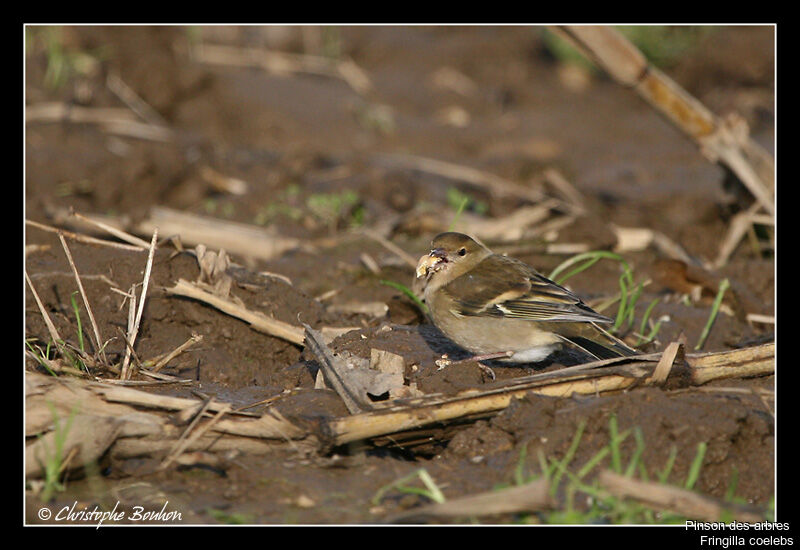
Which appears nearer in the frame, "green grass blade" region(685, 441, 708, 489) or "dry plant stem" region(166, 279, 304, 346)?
"green grass blade" region(685, 441, 708, 489)

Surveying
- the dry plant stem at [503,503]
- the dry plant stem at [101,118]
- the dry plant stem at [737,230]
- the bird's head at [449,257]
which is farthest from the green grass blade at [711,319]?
the dry plant stem at [101,118]

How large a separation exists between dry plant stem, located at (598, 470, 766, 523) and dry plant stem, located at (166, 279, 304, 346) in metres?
2.75

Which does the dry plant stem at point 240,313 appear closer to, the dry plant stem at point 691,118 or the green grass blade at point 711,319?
the green grass blade at point 711,319

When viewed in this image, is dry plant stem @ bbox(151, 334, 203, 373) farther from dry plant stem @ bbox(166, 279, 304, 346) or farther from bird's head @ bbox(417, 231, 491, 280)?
bird's head @ bbox(417, 231, 491, 280)

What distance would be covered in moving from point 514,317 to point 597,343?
0.55 meters

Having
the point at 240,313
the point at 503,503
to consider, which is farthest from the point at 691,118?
the point at 503,503

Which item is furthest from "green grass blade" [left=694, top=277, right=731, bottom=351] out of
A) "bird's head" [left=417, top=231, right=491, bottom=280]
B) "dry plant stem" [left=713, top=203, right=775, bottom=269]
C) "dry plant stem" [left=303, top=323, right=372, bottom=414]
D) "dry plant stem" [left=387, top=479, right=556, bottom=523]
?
"dry plant stem" [left=387, top=479, right=556, bottom=523]

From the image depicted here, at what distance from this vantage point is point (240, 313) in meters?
6.29

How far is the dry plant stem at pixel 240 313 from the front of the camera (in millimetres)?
6242

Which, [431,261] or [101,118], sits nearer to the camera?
[431,261]

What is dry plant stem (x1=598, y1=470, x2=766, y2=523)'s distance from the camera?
3.98 metres

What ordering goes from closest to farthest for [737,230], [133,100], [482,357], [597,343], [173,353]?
[173,353]
[597,343]
[482,357]
[737,230]
[133,100]

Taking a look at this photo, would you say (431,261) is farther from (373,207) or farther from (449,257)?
(373,207)

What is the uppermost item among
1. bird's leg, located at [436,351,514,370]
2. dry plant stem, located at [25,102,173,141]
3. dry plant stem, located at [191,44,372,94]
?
dry plant stem, located at [191,44,372,94]
